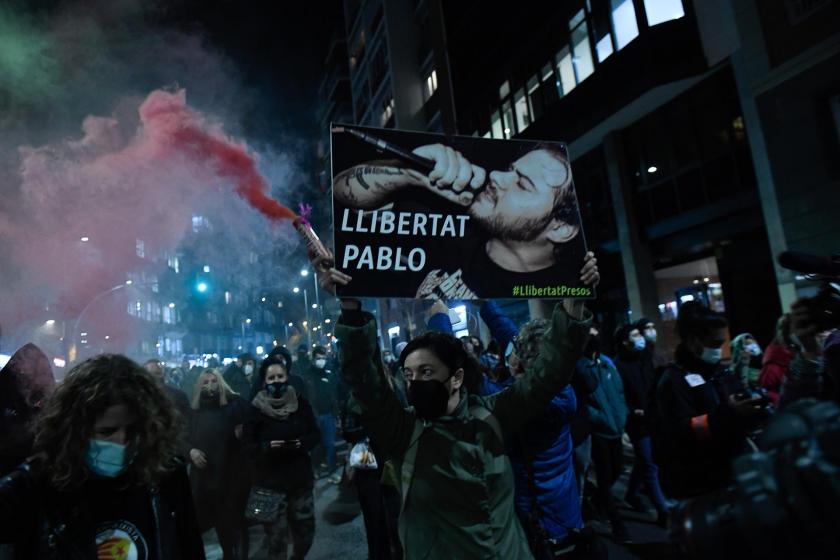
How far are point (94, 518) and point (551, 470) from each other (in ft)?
8.82

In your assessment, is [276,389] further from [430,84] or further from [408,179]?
[430,84]

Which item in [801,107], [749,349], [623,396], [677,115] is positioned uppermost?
[677,115]

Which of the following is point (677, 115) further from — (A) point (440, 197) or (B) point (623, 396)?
(A) point (440, 197)

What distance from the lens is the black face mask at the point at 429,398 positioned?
2510 millimetres

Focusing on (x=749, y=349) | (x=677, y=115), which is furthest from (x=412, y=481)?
(x=677, y=115)

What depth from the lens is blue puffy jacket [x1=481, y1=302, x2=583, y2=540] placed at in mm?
3404

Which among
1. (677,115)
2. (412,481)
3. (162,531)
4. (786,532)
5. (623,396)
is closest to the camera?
(786,532)

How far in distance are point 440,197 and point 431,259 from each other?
401 mm

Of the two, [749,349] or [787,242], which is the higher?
[787,242]

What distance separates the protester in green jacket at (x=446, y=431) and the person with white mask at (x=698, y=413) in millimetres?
888

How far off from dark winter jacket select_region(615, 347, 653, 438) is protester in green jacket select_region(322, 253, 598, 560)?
4.60 metres

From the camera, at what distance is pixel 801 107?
34.2 ft

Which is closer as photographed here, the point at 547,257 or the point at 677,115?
the point at 547,257

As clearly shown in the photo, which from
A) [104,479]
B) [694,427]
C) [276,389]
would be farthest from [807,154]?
[104,479]
